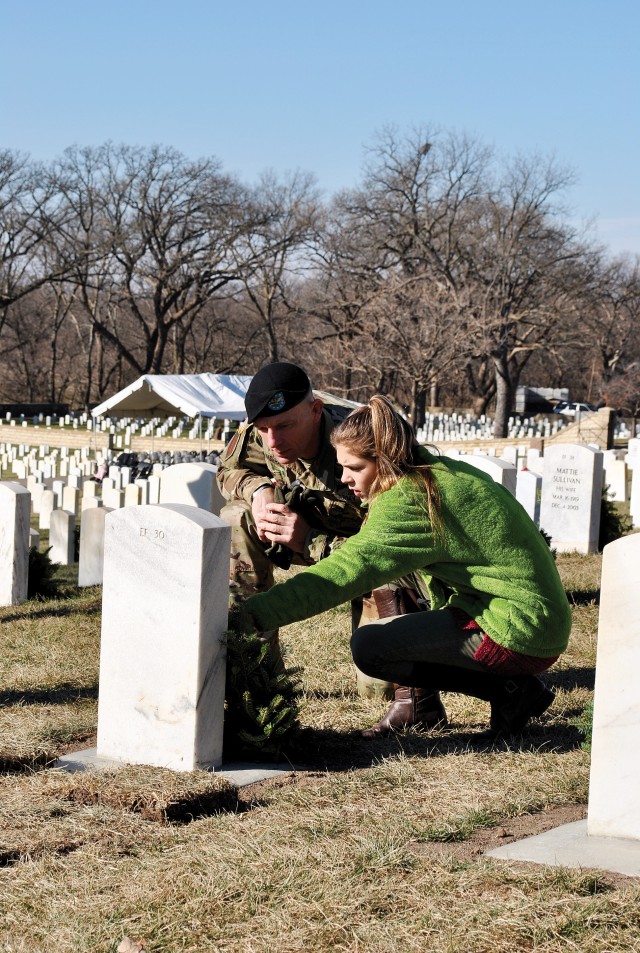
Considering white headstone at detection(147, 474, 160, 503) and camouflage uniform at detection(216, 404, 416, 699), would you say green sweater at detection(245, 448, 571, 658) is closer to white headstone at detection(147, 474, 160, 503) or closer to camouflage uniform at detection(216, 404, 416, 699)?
camouflage uniform at detection(216, 404, 416, 699)

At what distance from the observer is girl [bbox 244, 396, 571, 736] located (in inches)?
149

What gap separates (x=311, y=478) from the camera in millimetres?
5246

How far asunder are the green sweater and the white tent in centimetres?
2101

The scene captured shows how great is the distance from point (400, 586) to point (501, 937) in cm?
253

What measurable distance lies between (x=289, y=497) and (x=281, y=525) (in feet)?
0.98

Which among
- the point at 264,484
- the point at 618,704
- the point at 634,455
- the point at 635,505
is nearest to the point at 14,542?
the point at 264,484

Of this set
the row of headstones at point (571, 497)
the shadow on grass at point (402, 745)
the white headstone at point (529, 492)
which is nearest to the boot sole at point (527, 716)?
the shadow on grass at point (402, 745)

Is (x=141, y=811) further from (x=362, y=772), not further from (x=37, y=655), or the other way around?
(x=37, y=655)

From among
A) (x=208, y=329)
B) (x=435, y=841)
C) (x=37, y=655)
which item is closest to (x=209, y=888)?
(x=435, y=841)

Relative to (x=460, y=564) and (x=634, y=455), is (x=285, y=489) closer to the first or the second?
(x=460, y=564)

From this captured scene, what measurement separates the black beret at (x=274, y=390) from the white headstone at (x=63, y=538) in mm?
7155

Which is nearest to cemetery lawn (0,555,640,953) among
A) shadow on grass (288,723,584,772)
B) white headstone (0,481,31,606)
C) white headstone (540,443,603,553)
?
shadow on grass (288,723,584,772)

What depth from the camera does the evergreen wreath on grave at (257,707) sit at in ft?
13.2

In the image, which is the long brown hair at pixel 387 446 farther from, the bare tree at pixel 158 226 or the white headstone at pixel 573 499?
the bare tree at pixel 158 226
